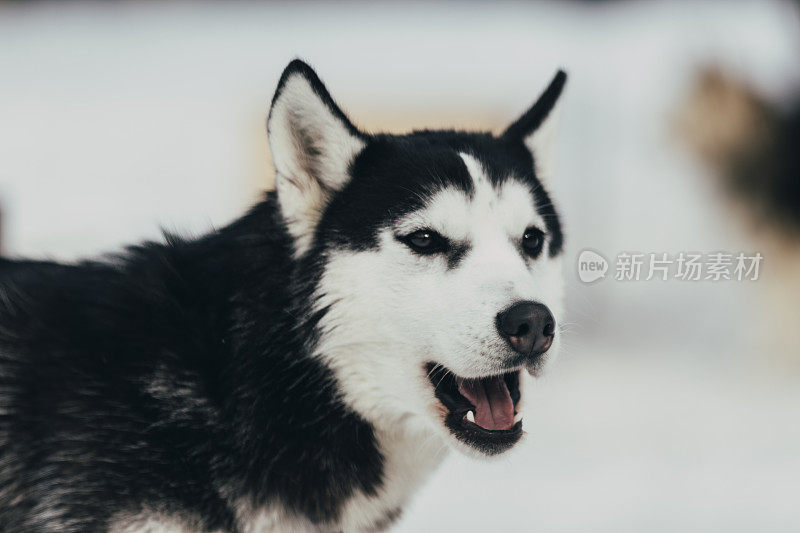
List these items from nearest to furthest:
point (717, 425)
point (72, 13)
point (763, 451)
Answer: point (763, 451) < point (717, 425) < point (72, 13)

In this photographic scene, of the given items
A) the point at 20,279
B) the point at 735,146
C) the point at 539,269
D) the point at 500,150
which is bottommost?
the point at 20,279

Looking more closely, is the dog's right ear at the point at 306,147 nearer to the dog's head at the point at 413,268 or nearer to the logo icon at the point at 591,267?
the dog's head at the point at 413,268

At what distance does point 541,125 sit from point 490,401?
857 millimetres

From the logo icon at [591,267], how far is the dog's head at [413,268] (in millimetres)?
794

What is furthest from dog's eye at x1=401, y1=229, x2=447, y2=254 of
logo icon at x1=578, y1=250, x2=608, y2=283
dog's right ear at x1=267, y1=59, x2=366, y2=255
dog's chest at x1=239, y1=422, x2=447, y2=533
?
logo icon at x1=578, y1=250, x2=608, y2=283

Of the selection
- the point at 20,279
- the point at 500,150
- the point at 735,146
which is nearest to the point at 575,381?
the point at 735,146

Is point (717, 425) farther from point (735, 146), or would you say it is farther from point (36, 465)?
point (36, 465)

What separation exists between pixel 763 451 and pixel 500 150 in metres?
3.86

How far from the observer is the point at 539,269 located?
2178 millimetres

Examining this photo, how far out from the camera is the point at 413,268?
194cm

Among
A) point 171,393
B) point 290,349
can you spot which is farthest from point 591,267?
point 171,393

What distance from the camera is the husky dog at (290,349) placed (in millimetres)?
1843

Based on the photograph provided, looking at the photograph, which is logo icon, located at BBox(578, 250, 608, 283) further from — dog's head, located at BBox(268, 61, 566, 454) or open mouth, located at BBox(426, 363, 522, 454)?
open mouth, located at BBox(426, 363, 522, 454)

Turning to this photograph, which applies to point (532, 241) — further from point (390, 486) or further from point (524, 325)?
point (390, 486)
